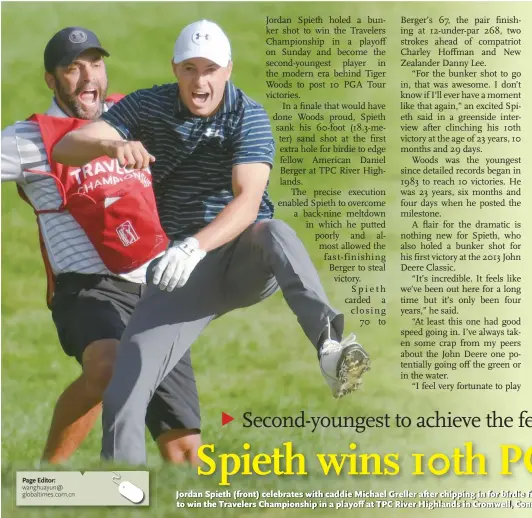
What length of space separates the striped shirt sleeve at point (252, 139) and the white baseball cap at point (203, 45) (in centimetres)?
25

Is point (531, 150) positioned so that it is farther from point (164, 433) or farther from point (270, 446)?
point (164, 433)

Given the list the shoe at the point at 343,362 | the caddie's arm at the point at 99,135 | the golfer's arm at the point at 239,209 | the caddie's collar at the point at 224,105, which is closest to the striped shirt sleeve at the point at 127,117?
the caddie's arm at the point at 99,135

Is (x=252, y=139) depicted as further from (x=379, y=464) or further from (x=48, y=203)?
(x=379, y=464)

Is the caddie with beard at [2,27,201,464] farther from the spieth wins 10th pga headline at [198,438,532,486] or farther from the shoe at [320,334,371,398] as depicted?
the shoe at [320,334,371,398]

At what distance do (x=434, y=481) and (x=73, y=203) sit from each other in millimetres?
2042

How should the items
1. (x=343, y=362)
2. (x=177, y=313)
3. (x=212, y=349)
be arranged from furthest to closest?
(x=212, y=349)
(x=177, y=313)
(x=343, y=362)

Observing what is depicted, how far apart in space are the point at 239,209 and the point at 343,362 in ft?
2.42

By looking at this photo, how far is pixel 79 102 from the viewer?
14.5ft

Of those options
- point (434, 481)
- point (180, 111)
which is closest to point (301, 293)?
point (180, 111)

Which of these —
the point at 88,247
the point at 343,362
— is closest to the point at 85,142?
the point at 88,247

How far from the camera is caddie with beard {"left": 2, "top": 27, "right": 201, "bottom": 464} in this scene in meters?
4.19

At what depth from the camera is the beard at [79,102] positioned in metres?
4.39

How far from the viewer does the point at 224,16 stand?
452 cm

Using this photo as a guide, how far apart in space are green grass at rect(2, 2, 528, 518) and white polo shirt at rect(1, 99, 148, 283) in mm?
218
